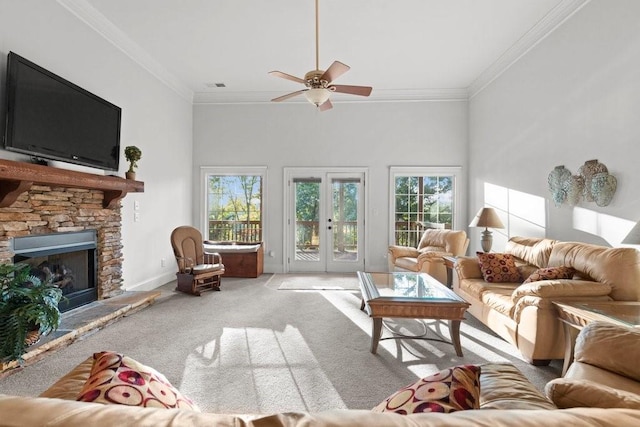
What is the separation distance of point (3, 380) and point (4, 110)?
2114 millimetres

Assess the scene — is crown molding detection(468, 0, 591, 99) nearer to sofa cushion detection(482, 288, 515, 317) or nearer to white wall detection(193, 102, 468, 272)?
white wall detection(193, 102, 468, 272)

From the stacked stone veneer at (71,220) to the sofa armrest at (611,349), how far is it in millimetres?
3940

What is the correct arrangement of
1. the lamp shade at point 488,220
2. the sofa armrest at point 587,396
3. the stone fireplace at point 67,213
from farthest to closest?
the lamp shade at point 488,220
the stone fireplace at point 67,213
the sofa armrest at point 587,396

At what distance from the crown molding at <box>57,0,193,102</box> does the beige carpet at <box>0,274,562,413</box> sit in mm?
3344

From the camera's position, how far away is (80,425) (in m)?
0.60

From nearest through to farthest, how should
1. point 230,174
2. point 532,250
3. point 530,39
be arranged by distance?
point 532,250, point 530,39, point 230,174

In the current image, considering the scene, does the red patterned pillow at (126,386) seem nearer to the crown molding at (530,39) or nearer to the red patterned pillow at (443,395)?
the red patterned pillow at (443,395)

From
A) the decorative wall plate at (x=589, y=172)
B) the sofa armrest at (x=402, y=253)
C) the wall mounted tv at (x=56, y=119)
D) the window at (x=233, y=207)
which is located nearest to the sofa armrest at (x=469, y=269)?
the decorative wall plate at (x=589, y=172)

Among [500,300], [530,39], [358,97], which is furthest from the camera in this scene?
[358,97]

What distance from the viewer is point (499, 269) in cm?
366

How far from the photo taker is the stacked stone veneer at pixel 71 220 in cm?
287

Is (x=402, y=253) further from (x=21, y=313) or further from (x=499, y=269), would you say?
(x=21, y=313)

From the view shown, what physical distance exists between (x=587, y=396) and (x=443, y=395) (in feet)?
1.19

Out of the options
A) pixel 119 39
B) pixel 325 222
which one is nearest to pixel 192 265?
pixel 325 222
